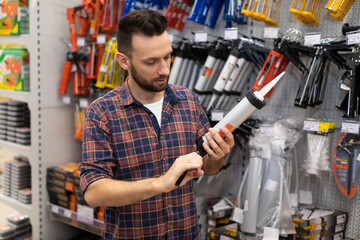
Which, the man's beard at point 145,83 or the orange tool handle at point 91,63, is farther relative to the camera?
the orange tool handle at point 91,63

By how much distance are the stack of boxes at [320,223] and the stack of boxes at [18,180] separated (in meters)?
2.18

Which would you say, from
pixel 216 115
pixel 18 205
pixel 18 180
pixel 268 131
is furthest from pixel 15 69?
pixel 268 131

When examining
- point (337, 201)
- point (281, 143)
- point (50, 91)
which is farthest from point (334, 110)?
point (50, 91)

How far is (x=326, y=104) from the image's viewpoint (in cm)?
228

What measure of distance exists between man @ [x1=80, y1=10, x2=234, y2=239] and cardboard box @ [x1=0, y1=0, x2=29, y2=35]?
6.07 ft

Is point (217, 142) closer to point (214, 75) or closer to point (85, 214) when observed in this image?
point (214, 75)

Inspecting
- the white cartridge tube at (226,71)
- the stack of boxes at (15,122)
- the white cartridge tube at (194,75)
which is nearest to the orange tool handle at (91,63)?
the stack of boxes at (15,122)

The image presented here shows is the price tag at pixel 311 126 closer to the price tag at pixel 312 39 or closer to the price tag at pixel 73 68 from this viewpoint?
the price tag at pixel 312 39

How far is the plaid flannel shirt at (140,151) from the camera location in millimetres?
1437

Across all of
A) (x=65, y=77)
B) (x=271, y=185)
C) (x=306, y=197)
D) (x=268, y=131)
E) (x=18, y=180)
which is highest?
(x=65, y=77)

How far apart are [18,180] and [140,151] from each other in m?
2.10

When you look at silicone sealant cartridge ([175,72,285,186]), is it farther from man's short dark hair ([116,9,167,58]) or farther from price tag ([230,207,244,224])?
price tag ([230,207,244,224])

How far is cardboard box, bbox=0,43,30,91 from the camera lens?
2.95 m

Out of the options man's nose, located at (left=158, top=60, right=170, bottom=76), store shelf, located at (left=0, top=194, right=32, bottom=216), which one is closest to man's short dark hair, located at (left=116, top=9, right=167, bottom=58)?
man's nose, located at (left=158, top=60, right=170, bottom=76)
